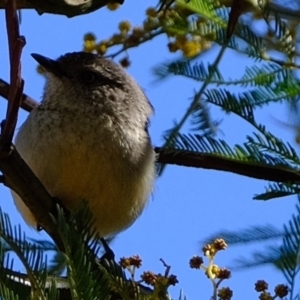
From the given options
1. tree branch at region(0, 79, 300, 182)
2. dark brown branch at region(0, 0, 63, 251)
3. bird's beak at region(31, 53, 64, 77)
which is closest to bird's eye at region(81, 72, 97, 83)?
bird's beak at region(31, 53, 64, 77)

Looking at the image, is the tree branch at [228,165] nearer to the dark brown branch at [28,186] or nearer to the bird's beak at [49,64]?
the dark brown branch at [28,186]

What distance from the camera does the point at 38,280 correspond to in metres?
1.53

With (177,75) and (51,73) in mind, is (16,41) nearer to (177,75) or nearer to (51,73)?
(177,75)

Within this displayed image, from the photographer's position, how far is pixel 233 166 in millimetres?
2598

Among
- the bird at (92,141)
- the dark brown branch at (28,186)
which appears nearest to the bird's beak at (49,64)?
the bird at (92,141)

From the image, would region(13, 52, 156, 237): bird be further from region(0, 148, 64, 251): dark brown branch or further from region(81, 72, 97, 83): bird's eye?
region(0, 148, 64, 251): dark brown branch

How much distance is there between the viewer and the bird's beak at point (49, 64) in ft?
12.4

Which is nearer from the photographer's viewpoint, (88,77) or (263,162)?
(263,162)

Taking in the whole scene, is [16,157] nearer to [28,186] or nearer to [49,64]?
[28,186]

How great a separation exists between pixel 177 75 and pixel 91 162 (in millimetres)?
697

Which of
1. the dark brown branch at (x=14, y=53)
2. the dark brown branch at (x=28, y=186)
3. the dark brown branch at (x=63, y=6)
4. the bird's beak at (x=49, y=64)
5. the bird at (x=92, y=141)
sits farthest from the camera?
the bird's beak at (x=49, y=64)

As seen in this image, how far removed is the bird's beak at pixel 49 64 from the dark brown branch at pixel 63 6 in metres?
1.32

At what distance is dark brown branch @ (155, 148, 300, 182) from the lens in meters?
2.37

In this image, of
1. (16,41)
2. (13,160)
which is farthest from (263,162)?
(16,41)
